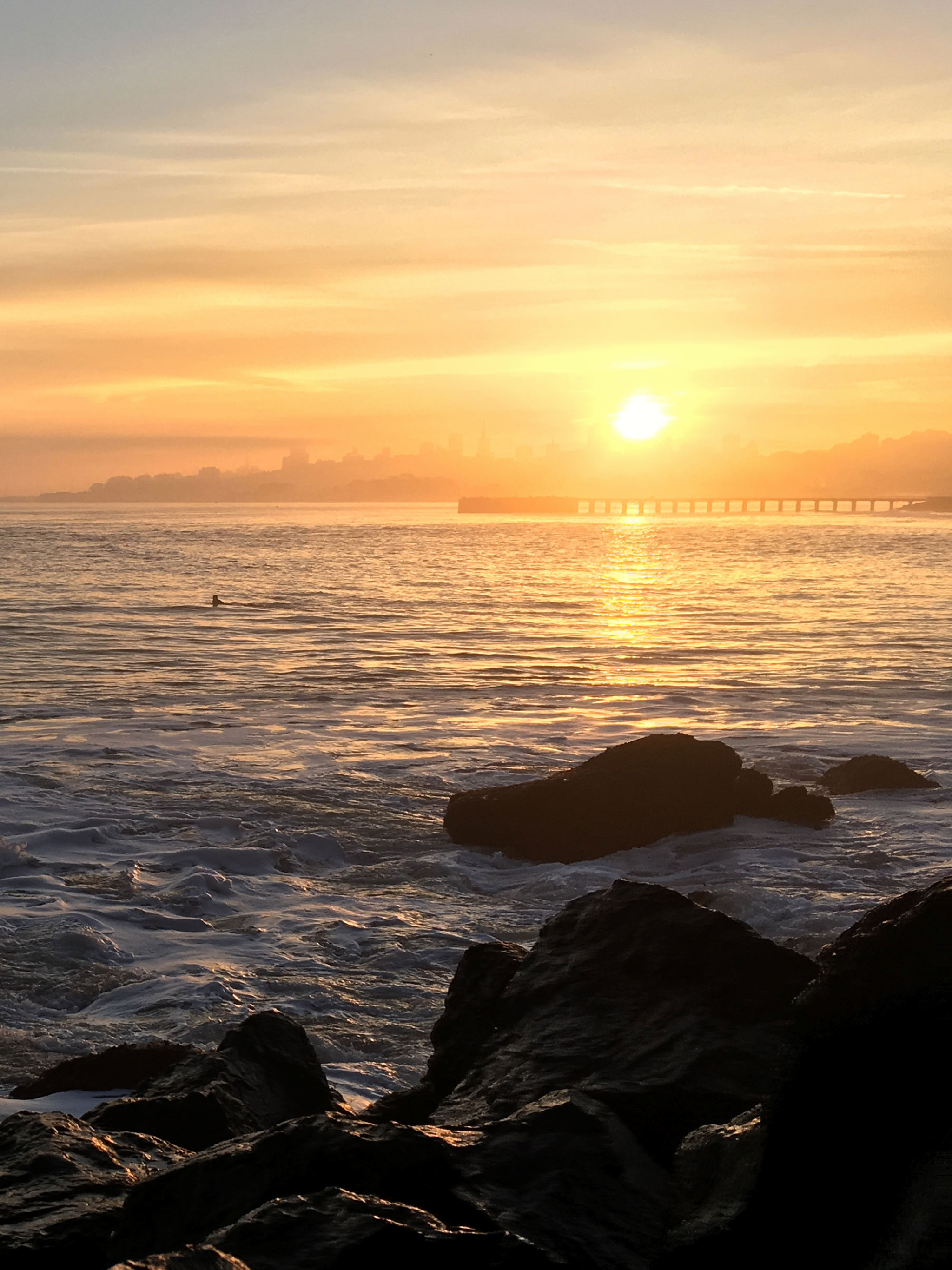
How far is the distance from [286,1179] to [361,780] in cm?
928

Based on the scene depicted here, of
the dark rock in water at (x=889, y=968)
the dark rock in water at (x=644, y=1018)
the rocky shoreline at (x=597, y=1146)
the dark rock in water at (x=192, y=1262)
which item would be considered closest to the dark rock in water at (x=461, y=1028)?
the rocky shoreline at (x=597, y=1146)

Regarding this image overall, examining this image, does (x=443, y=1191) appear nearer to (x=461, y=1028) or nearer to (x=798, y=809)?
(x=461, y=1028)

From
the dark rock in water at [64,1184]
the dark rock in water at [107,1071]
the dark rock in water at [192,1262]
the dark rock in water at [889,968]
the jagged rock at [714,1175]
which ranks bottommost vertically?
the dark rock in water at [107,1071]

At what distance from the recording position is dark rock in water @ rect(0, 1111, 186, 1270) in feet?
11.0

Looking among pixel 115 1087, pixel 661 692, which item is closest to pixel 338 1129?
pixel 115 1087

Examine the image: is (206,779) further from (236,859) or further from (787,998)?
(787,998)

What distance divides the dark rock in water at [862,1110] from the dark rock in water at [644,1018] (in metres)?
0.80

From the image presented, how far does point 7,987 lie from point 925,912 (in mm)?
5489

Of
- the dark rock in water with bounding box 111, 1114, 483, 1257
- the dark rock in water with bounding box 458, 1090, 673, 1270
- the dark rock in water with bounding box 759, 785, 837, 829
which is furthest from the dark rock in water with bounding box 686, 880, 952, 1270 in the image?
the dark rock in water with bounding box 759, 785, 837, 829

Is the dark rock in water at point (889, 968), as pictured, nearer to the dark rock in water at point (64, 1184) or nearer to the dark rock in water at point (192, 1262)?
the dark rock in water at point (192, 1262)

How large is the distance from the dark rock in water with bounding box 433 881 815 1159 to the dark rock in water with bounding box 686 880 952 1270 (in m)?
0.80

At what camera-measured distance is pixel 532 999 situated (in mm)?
4922

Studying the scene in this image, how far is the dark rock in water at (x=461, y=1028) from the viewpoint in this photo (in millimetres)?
4820

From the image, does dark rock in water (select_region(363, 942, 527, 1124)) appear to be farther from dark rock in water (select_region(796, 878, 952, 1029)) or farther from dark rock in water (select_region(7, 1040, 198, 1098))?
dark rock in water (select_region(796, 878, 952, 1029))
